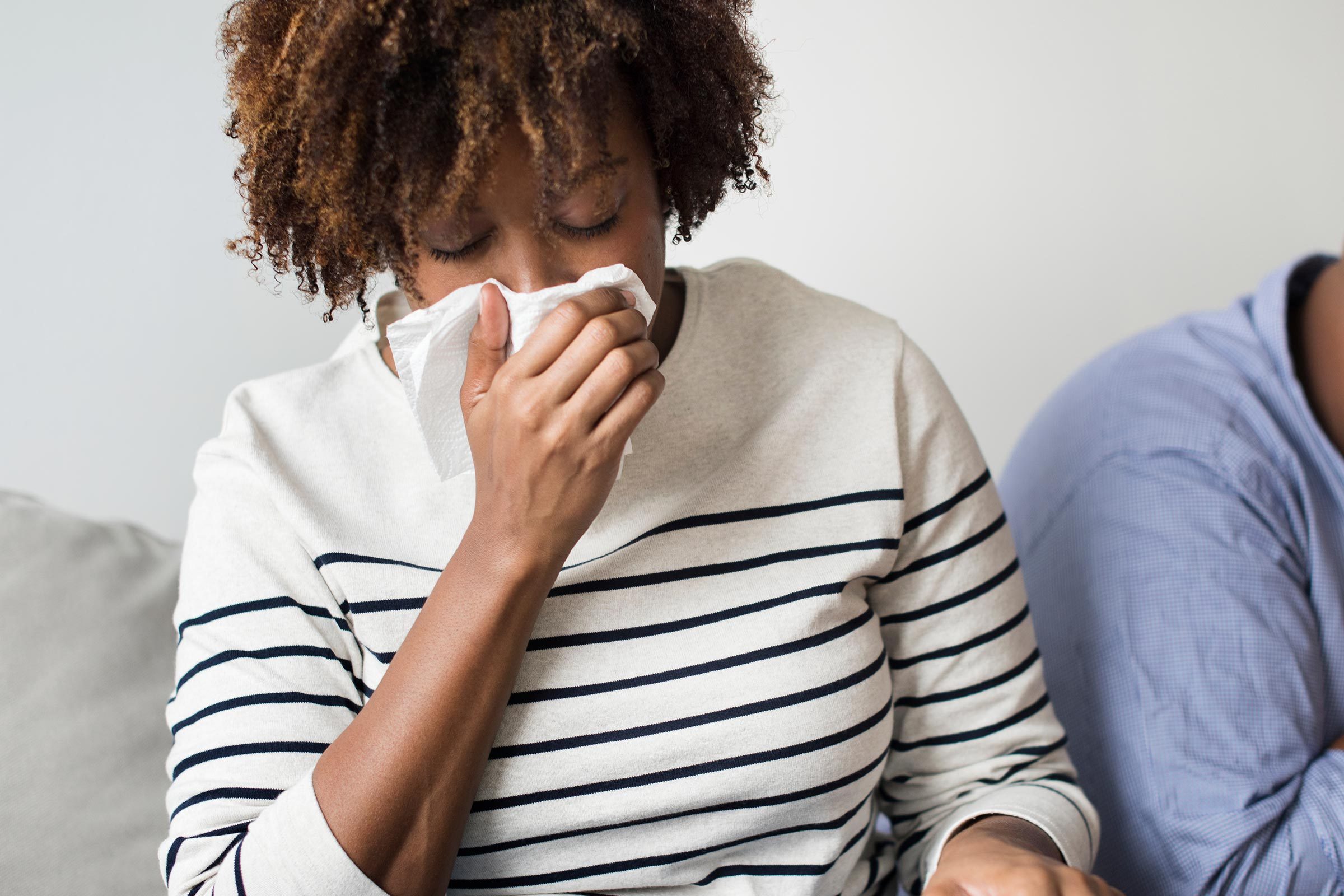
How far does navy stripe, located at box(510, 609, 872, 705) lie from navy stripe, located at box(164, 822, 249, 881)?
22cm

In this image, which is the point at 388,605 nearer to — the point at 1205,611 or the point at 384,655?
the point at 384,655

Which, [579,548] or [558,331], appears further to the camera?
[579,548]

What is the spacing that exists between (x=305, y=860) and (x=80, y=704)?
39 cm

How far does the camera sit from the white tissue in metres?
0.77

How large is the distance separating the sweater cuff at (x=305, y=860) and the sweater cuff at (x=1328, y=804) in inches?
35.3

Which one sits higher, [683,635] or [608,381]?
[608,381]

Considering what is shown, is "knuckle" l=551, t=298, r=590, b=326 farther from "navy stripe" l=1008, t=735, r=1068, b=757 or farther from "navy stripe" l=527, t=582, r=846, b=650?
"navy stripe" l=1008, t=735, r=1068, b=757

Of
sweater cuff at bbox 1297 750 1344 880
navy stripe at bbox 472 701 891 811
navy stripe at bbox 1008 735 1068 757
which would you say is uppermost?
navy stripe at bbox 472 701 891 811

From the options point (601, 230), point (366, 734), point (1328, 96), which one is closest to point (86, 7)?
point (601, 230)

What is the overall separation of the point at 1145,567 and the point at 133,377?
1212 millimetres

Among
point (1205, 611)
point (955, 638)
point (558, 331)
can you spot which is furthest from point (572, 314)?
point (1205, 611)

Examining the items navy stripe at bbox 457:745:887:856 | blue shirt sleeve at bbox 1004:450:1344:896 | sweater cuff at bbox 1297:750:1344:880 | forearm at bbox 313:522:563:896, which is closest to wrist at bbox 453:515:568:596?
forearm at bbox 313:522:563:896

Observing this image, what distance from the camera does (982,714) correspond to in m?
0.99

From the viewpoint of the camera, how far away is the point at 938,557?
38.5 inches
